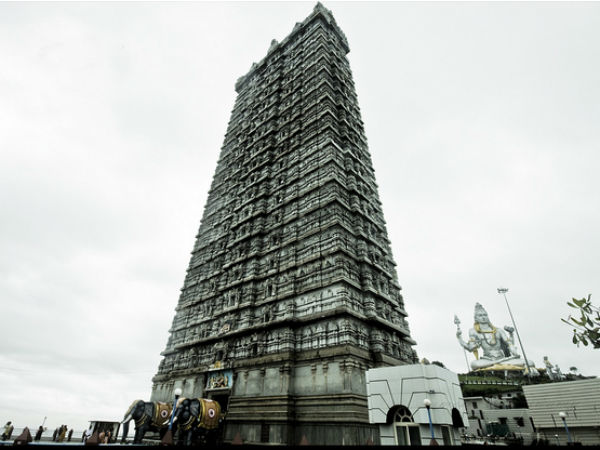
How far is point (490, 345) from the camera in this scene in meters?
77.8

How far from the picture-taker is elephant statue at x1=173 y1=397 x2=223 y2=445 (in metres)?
21.4

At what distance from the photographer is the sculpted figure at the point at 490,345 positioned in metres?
74.2

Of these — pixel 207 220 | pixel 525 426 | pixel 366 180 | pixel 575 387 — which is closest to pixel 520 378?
pixel 525 426

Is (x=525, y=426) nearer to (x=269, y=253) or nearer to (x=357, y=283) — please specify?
(x=357, y=283)

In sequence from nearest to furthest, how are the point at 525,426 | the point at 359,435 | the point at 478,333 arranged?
the point at 359,435
the point at 525,426
the point at 478,333

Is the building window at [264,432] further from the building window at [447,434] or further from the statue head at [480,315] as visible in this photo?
the statue head at [480,315]

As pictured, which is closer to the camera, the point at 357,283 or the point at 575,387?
the point at 357,283

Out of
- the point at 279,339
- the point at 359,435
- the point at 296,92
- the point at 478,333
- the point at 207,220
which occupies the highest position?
the point at 296,92

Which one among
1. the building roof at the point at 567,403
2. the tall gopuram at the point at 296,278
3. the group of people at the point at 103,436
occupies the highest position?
the tall gopuram at the point at 296,278

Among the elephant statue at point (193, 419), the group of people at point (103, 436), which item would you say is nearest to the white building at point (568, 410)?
the elephant statue at point (193, 419)

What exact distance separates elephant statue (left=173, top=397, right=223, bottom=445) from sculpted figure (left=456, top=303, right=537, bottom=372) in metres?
75.6

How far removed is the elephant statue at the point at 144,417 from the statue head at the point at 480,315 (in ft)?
271

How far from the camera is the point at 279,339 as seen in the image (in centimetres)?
2578

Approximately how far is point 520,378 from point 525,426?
28607 mm
